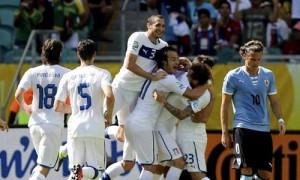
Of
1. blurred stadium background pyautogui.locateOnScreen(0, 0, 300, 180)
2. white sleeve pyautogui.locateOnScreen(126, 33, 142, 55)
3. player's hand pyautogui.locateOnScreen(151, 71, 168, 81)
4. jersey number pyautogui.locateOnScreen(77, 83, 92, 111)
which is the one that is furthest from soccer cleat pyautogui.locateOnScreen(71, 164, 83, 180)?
blurred stadium background pyautogui.locateOnScreen(0, 0, 300, 180)

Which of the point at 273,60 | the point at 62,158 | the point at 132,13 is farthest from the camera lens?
the point at 132,13

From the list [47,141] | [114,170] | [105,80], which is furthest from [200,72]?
[47,141]

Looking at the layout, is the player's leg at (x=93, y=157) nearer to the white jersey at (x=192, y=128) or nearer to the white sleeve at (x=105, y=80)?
the white sleeve at (x=105, y=80)

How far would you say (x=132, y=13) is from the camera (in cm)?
2339

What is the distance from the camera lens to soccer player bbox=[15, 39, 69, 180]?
14766 millimetres

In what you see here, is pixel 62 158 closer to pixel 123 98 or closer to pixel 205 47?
pixel 123 98

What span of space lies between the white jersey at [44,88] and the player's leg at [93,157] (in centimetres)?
89

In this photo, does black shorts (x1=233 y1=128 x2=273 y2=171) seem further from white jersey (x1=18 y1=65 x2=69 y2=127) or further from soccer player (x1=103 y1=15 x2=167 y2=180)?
white jersey (x1=18 y1=65 x2=69 y2=127)

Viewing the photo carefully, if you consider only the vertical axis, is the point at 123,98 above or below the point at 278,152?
above

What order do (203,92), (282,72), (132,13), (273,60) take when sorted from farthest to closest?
(132,13), (273,60), (282,72), (203,92)

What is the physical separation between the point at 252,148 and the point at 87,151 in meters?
A: 2.04

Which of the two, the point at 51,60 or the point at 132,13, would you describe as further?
the point at 132,13

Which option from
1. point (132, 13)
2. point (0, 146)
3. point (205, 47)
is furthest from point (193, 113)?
point (132, 13)

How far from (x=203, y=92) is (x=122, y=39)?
25.0ft
